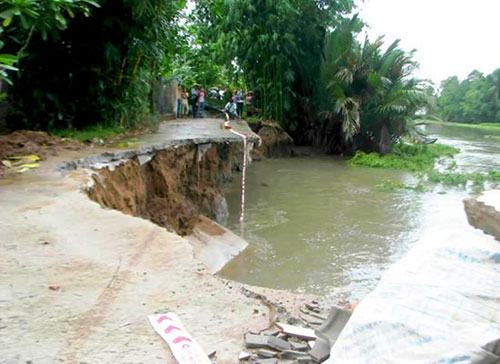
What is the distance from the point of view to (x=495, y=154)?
1059 inches

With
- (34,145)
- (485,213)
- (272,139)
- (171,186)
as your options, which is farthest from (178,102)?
(485,213)

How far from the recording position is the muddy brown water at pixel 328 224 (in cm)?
747

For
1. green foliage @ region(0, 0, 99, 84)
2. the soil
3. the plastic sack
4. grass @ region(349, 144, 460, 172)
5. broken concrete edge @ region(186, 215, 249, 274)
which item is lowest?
grass @ region(349, 144, 460, 172)

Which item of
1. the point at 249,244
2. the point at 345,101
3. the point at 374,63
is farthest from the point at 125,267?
the point at 374,63

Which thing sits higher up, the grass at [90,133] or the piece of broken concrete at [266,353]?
the piece of broken concrete at [266,353]

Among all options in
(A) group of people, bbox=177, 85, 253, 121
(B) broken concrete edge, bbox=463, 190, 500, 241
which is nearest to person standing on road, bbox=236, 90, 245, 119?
(A) group of people, bbox=177, 85, 253, 121

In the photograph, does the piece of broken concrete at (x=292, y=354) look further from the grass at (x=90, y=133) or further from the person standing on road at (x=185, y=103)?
the person standing on road at (x=185, y=103)

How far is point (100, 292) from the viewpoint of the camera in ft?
9.90

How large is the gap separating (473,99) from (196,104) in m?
57.3

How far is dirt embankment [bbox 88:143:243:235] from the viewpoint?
22.3 ft

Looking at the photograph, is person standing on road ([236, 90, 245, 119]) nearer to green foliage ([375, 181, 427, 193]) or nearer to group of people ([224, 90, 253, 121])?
group of people ([224, 90, 253, 121])

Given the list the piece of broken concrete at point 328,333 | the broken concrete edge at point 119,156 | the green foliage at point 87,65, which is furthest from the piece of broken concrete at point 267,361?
the green foliage at point 87,65

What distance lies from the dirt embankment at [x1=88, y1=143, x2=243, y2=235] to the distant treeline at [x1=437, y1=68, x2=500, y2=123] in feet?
166

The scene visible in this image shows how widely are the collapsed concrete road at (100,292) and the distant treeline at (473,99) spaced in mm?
57115
